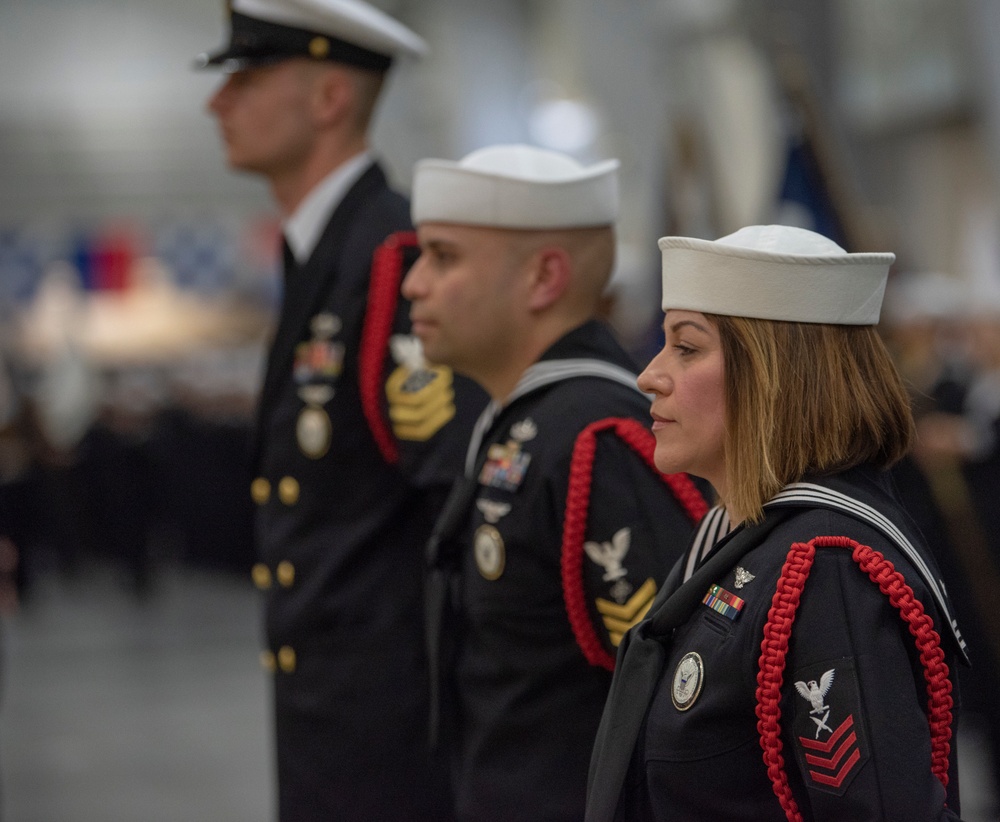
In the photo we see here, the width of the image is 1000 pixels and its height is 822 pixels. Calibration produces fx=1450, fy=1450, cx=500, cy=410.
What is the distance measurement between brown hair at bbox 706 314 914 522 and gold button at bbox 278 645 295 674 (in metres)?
1.42

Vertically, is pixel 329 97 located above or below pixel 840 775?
above

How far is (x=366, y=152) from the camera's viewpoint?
3033 millimetres

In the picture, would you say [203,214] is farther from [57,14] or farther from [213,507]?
[213,507]

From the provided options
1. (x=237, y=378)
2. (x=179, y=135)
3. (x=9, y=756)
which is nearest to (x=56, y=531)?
(x=237, y=378)

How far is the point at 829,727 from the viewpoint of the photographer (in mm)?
1420

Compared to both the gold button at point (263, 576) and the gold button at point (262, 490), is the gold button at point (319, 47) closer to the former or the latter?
the gold button at point (262, 490)

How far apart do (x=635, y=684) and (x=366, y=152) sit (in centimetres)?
169

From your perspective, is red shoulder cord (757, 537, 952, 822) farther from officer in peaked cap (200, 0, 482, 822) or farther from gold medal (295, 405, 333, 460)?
gold medal (295, 405, 333, 460)

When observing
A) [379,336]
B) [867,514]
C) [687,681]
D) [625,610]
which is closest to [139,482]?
[379,336]

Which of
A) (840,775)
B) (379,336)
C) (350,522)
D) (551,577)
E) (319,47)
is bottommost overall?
(350,522)

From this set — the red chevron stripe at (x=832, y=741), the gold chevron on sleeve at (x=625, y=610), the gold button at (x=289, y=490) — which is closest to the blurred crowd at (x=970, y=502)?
the gold button at (x=289, y=490)

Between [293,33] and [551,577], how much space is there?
4.55 ft

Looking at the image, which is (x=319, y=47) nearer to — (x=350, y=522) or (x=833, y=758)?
(x=350, y=522)

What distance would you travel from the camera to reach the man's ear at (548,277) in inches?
90.4
